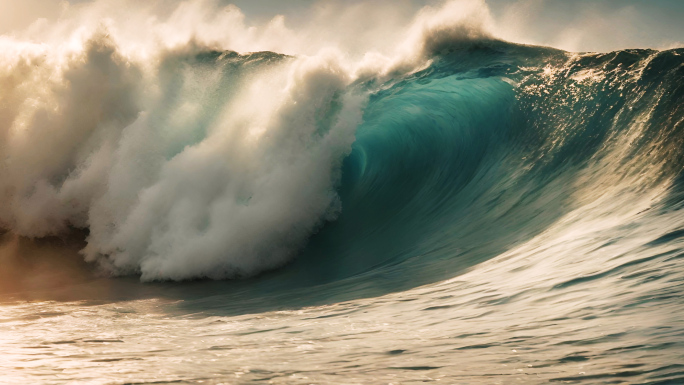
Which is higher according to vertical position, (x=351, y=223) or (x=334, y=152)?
(x=334, y=152)

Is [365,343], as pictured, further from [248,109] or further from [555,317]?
[248,109]

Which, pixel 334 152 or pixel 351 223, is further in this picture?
pixel 334 152

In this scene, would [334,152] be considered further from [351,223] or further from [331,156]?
[351,223]

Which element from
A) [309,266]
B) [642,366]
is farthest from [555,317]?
[309,266]

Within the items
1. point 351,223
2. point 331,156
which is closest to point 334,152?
point 331,156

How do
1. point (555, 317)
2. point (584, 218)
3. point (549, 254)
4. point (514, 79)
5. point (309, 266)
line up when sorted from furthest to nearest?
point (514, 79) < point (309, 266) < point (584, 218) < point (549, 254) < point (555, 317)
